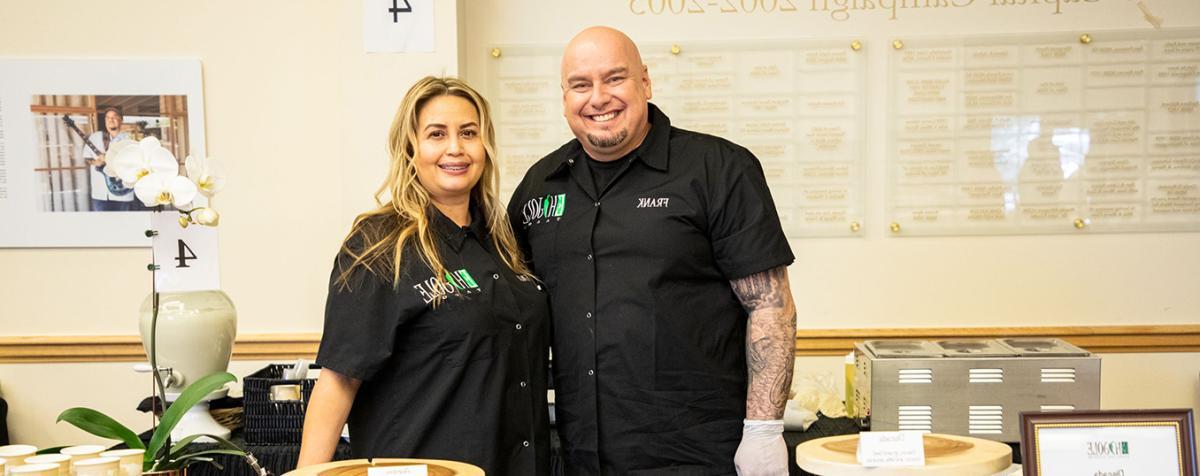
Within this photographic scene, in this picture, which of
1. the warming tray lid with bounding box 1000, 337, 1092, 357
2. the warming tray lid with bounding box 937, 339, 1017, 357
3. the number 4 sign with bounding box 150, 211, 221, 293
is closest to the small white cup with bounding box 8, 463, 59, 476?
the number 4 sign with bounding box 150, 211, 221, 293

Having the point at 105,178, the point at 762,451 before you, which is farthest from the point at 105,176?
the point at 762,451

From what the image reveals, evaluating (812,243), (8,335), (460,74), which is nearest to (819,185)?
(812,243)

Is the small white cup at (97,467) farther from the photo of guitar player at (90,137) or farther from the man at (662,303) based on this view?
the photo of guitar player at (90,137)

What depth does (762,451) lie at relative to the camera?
206 cm

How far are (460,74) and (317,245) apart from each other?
79 centimetres

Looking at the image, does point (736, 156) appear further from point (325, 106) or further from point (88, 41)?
point (88, 41)

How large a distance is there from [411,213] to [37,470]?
2.58 feet

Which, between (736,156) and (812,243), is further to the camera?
(812,243)

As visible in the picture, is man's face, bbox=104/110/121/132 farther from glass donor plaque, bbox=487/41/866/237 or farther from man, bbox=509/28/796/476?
man, bbox=509/28/796/476

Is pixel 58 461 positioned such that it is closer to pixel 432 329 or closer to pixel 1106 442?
pixel 432 329

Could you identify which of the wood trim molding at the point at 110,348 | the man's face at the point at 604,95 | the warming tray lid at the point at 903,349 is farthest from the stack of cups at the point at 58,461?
the wood trim molding at the point at 110,348

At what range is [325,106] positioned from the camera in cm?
366

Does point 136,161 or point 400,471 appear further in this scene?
point 136,161

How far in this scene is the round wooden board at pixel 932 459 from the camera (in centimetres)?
147
